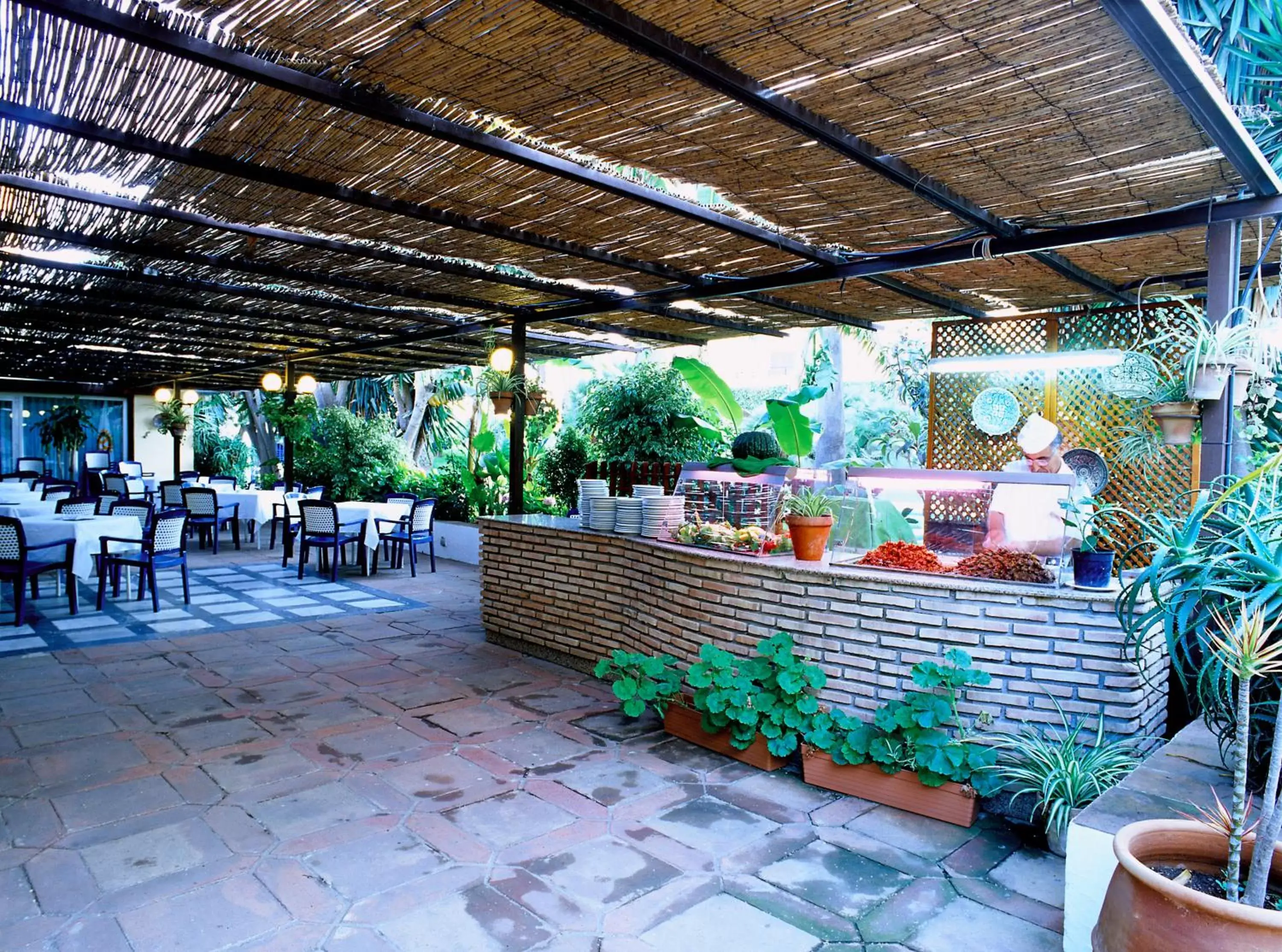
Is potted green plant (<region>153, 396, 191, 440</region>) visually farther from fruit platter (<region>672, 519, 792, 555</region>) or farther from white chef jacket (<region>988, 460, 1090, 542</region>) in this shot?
white chef jacket (<region>988, 460, 1090, 542</region>)

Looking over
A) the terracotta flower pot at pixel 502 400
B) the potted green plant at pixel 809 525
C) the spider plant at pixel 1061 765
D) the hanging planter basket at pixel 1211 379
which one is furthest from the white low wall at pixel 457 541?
the hanging planter basket at pixel 1211 379

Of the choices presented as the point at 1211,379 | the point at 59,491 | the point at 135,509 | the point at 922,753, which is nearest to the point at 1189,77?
the point at 1211,379

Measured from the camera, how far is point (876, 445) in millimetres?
17969

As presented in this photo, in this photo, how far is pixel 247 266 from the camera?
6.34 m

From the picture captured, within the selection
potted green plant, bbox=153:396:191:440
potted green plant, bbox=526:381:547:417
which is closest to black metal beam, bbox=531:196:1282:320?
potted green plant, bbox=526:381:547:417

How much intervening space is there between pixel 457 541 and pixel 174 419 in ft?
28.0

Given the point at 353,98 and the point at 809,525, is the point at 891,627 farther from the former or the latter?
the point at 353,98

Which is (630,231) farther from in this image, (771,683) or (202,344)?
(202,344)

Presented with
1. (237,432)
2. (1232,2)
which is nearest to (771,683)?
(1232,2)

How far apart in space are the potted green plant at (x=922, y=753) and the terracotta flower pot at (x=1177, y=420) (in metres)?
1.56

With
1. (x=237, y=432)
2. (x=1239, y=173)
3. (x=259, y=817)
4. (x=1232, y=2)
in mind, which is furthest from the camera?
(x=237, y=432)

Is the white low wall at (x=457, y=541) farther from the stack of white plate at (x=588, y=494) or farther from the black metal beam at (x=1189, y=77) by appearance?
the black metal beam at (x=1189, y=77)

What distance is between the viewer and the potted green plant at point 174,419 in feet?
54.8

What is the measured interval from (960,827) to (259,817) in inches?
117
